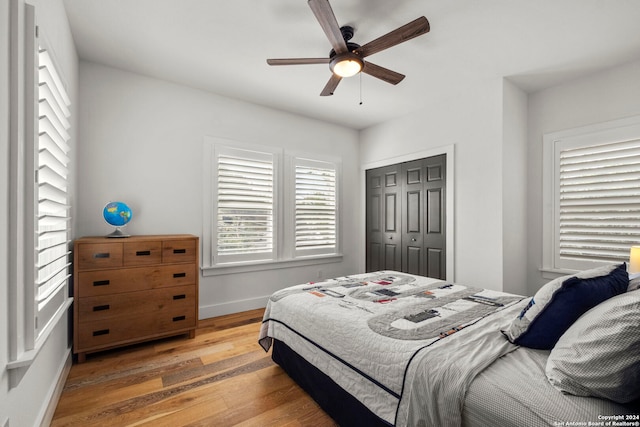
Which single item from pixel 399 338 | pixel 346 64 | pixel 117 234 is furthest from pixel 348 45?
pixel 117 234

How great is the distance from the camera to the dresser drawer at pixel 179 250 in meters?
2.83

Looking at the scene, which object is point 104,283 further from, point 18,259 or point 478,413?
point 478,413

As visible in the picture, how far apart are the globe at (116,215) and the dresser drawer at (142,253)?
26 centimetres

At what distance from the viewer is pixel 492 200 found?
10.7 feet

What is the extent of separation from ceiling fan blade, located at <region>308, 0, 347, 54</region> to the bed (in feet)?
6.15

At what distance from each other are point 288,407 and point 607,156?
3.79m

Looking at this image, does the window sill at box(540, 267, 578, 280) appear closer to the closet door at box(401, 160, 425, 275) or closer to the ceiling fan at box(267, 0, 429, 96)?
the closet door at box(401, 160, 425, 275)

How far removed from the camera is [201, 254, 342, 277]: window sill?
3578 millimetres

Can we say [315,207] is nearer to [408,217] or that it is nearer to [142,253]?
[408,217]

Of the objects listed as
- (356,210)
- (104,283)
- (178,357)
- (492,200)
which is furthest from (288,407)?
(356,210)

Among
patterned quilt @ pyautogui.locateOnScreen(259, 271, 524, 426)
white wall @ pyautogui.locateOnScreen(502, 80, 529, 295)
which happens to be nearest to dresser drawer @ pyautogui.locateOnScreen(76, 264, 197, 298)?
patterned quilt @ pyautogui.locateOnScreen(259, 271, 524, 426)

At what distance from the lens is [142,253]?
271 cm

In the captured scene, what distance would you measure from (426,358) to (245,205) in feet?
9.77

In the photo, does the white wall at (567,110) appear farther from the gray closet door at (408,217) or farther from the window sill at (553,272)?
the gray closet door at (408,217)
